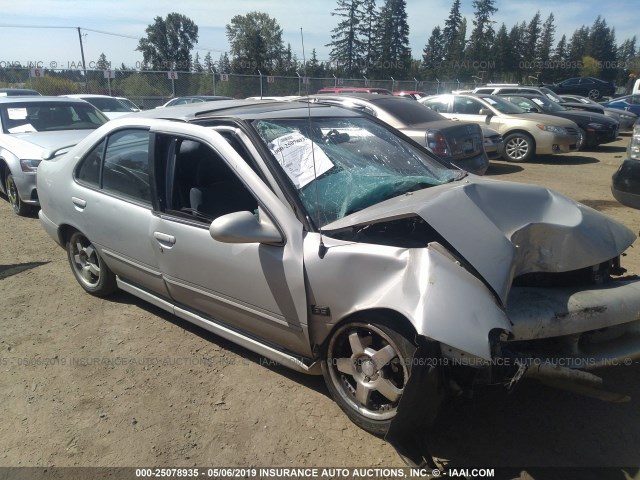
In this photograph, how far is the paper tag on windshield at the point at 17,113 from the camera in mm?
7320

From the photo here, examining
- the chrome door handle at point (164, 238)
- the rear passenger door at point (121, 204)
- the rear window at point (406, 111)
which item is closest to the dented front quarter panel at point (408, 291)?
the chrome door handle at point (164, 238)

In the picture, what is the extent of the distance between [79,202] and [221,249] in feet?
5.77

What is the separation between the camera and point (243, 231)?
2.58 m

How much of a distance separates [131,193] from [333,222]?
1.71 meters

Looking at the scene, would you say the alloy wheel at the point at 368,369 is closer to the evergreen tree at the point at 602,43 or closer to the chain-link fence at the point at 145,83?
the chain-link fence at the point at 145,83

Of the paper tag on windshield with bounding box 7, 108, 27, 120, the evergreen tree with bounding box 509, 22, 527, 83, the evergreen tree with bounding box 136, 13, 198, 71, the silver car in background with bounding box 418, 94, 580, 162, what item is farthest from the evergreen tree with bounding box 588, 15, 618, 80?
the paper tag on windshield with bounding box 7, 108, 27, 120

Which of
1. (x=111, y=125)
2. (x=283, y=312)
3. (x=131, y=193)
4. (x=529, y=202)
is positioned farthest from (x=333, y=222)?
(x=111, y=125)

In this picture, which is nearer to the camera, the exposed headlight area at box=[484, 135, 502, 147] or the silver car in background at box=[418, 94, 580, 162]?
the exposed headlight area at box=[484, 135, 502, 147]

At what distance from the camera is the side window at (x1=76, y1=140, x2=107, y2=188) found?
390cm

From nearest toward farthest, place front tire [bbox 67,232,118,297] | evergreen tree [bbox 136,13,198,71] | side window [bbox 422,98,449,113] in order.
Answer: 1. front tire [bbox 67,232,118,297]
2. side window [bbox 422,98,449,113]
3. evergreen tree [bbox 136,13,198,71]

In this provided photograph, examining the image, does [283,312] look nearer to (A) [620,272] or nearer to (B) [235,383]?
(B) [235,383]

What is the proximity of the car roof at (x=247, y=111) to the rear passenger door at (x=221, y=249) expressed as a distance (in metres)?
0.24

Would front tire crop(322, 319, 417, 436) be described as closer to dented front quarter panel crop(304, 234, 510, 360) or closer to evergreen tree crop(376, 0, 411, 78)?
dented front quarter panel crop(304, 234, 510, 360)

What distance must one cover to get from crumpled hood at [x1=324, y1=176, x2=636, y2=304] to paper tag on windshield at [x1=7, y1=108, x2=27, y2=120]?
6.76 m
